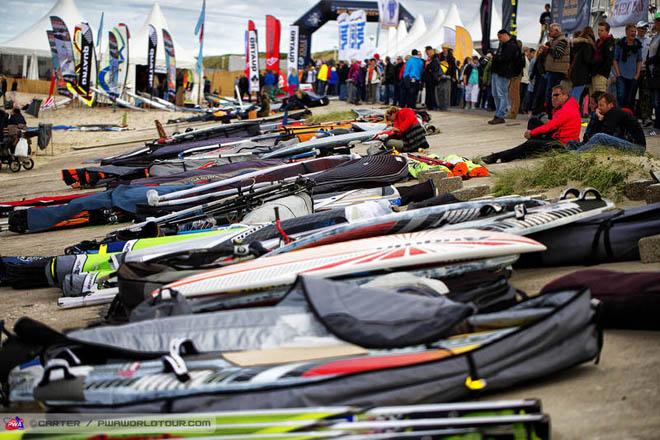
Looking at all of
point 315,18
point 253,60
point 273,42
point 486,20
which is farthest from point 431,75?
point 315,18

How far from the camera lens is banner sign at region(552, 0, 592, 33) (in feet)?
44.2

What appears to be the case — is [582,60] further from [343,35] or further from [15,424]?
[343,35]

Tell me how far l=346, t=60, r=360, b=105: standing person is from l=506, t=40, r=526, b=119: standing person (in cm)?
1112

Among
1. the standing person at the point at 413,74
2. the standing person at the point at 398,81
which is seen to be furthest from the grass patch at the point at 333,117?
the standing person at the point at 398,81

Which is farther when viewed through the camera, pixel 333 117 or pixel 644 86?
pixel 333 117

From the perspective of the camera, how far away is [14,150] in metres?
16.2

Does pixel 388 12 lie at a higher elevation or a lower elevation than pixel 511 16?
higher

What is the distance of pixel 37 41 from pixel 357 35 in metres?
18.7

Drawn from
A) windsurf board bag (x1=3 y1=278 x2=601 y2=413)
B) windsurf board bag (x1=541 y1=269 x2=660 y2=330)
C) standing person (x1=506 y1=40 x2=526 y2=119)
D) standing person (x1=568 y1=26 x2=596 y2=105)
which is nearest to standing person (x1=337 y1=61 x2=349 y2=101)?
standing person (x1=506 y1=40 x2=526 y2=119)

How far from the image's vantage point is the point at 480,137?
515 inches

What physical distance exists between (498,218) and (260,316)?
2.33 m

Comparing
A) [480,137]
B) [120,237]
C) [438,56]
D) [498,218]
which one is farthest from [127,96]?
[498,218]

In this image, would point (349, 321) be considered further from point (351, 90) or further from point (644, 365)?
point (351, 90)

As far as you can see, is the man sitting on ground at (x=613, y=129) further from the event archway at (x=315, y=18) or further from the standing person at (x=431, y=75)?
the event archway at (x=315, y=18)
